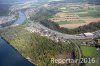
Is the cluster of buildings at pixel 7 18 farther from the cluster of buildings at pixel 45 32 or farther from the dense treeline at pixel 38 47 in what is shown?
the dense treeline at pixel 38 47

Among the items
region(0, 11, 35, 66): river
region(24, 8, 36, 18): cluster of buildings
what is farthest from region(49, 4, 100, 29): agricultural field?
region(0, 11, 35, 66): river

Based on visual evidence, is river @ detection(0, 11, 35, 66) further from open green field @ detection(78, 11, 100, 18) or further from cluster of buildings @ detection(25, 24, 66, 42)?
open green field @ detection(78, 11, 100, 18)

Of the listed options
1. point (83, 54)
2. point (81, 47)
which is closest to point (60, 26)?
point (81, 47)

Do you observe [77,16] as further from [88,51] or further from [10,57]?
[10,57]

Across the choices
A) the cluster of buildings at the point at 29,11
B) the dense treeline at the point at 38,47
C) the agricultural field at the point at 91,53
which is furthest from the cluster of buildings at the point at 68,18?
the agricultural field at the point at 91,53

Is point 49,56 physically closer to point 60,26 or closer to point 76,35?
point 76,35
